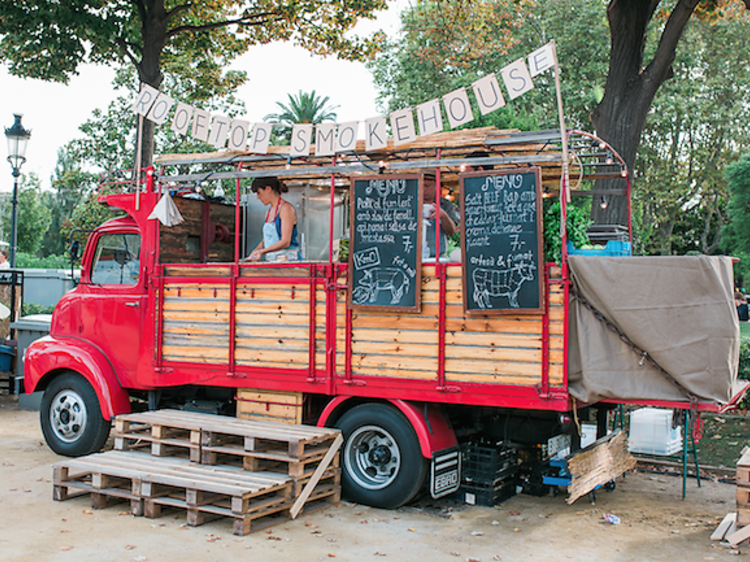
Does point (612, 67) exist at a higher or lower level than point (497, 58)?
lower

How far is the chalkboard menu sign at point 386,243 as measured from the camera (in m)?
6.43

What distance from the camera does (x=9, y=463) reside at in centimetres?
823

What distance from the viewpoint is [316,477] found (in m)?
6.32

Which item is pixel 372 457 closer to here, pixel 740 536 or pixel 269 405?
pixel 269 405

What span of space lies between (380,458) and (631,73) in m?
7.15

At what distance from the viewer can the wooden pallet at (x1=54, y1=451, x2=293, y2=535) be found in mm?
5859

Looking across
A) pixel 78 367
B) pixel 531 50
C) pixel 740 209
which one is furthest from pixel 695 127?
pixel 78 367

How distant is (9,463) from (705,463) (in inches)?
312

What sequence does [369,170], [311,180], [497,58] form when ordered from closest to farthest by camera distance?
1. [369,170]
2. [311,180]
3. [497,58]

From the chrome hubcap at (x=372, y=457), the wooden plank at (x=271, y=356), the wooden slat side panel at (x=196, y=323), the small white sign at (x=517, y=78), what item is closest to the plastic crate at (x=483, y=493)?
the chrome hubcap at (x=372, y=457)

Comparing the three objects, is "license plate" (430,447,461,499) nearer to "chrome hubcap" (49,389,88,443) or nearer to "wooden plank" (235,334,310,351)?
"wooden plank" (235,334,310,351)

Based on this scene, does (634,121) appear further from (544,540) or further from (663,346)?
(544,540)

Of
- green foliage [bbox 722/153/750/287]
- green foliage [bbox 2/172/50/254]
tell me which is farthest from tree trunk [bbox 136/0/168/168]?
green foliage [bbox 2/172/50/254]

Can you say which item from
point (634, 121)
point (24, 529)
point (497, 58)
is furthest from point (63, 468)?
point (497, 58)
